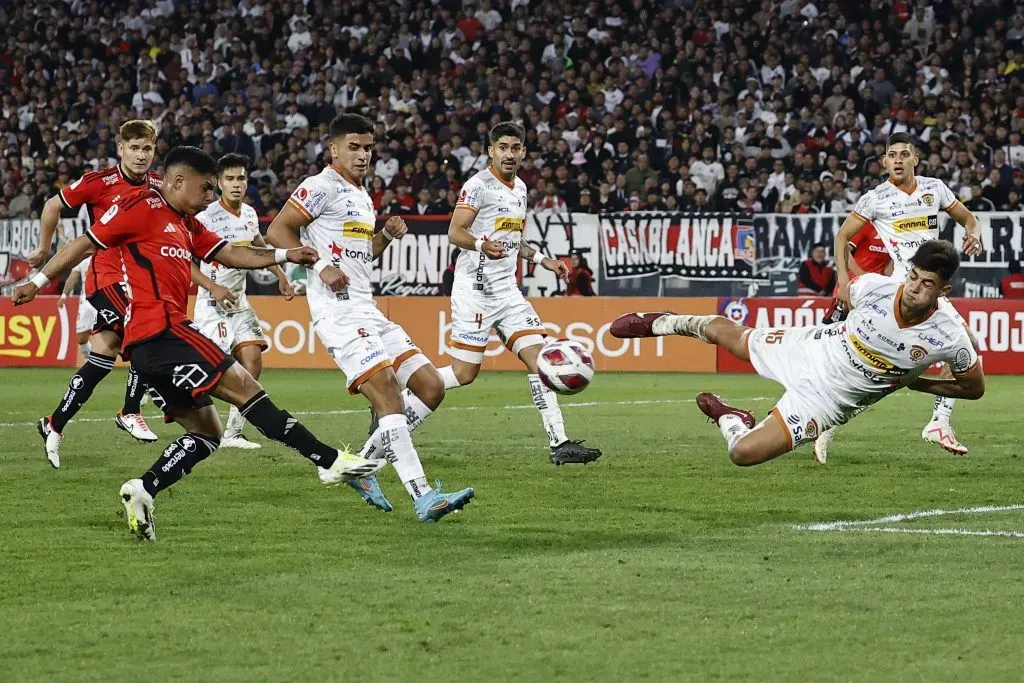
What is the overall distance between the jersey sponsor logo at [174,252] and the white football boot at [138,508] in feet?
4.14

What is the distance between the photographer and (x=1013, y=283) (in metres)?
21.0

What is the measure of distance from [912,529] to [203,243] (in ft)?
13.9

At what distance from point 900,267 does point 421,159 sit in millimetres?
15987

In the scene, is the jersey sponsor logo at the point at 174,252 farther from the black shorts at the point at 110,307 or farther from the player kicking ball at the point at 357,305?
the black shorts at the point at 110,307

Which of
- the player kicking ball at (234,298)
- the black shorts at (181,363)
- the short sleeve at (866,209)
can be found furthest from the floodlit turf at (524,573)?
the short sleeve at (866,209)

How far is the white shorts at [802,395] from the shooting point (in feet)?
27.0

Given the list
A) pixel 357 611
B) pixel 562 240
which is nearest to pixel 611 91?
pixel 562 240

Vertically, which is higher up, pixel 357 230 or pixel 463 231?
pixel 357 230

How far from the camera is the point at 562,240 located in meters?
22.8

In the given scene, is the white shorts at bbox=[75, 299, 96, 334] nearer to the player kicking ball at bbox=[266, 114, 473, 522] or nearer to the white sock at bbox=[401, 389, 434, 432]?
the white sock at bbox=[401, 389, 434, 432]

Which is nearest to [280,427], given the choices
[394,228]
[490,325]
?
[394,228]

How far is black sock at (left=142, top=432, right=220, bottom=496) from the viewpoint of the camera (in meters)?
7.77

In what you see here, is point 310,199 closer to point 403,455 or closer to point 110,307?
point 403,455

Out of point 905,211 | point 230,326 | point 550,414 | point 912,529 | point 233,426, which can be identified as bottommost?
point 233,426
